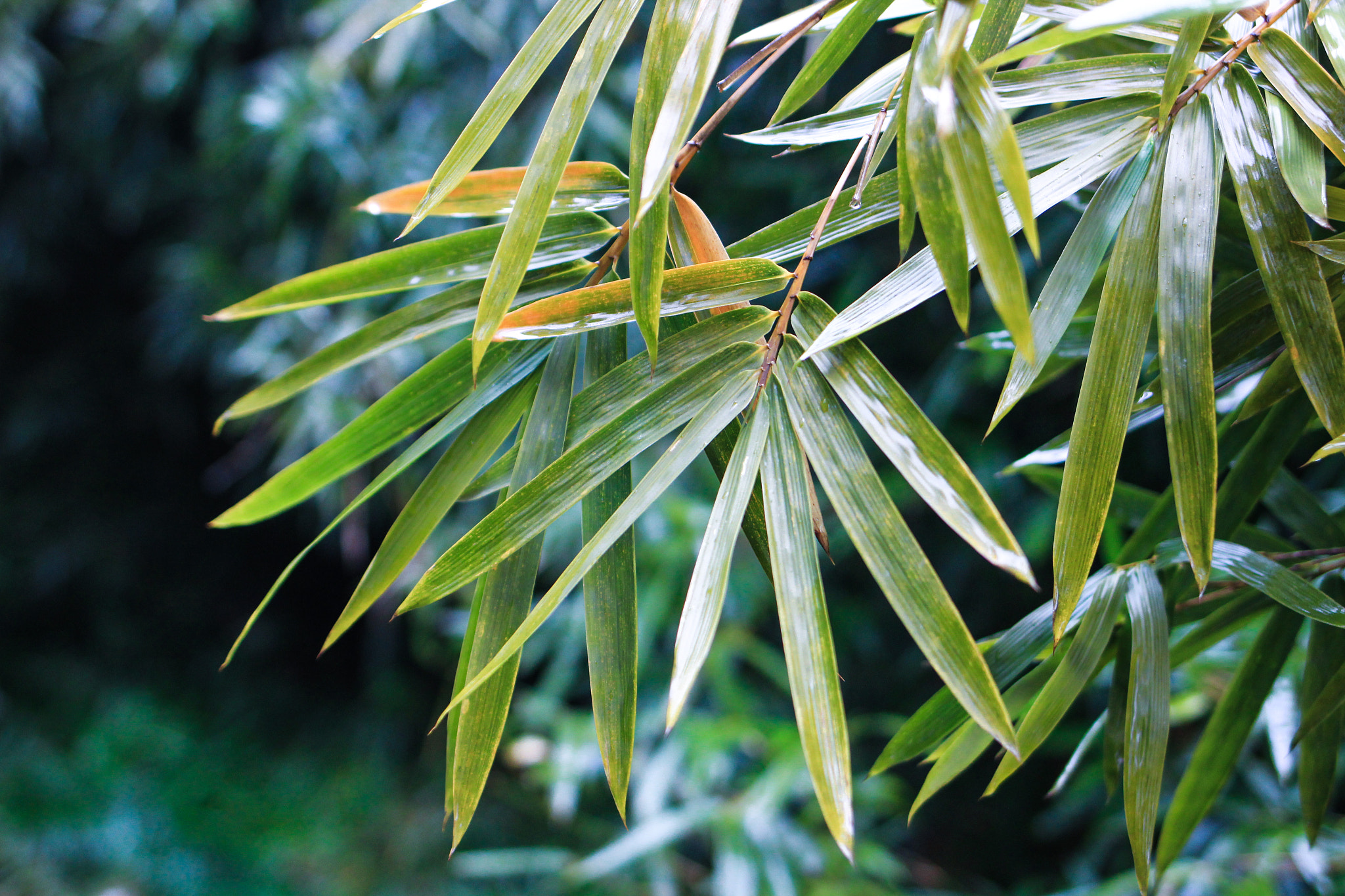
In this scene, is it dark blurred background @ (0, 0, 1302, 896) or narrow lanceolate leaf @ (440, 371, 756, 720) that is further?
dark blurred background @ (0, 0, 1302, 896)

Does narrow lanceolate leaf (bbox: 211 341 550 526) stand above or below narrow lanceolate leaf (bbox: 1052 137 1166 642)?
below

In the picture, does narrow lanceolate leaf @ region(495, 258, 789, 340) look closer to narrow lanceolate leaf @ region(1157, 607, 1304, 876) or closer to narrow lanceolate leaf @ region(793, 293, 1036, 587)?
narrow lanceolate leaf @ region(793, 293, 1036, 587)

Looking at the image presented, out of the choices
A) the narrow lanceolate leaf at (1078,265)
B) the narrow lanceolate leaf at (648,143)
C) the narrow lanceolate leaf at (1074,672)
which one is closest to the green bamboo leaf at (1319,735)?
the narrow lanceolate leaf at (1074,672)

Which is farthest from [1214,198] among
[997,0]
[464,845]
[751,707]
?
[464,845]

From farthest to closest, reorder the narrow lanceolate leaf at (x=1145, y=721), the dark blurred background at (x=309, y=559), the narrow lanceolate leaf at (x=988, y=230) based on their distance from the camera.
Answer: the dark blurred background at (x=309, y=559), the narrow lanceolate leaf at (x=1145, y=721), the narrow lanceolate leaf at (x=988, y=230)

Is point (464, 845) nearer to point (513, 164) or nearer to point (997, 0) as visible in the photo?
point (513, 164)

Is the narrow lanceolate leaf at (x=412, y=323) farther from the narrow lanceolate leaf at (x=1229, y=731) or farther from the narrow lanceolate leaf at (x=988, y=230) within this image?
the narrow lanceolate leaf at (x=1229, y=731)

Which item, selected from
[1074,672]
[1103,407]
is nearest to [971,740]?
[1074,672]

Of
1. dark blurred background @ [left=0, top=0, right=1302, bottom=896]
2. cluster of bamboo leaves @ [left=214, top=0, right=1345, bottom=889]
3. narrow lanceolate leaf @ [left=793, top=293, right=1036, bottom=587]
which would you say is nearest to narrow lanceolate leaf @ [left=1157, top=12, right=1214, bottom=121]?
cluster of bamboo leaves @ [left=214, top=0, right=1345, bottom=889]
